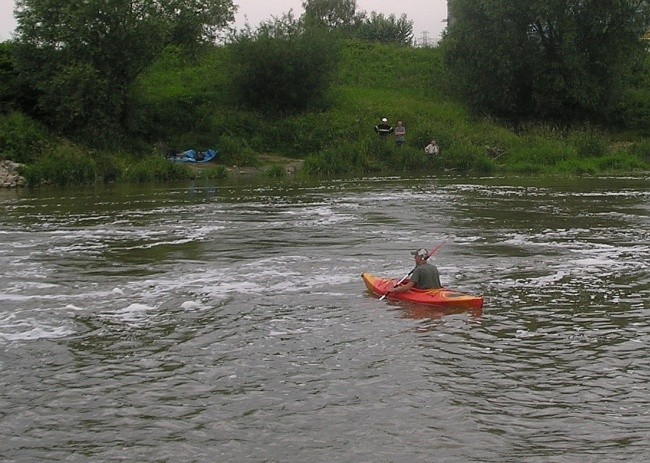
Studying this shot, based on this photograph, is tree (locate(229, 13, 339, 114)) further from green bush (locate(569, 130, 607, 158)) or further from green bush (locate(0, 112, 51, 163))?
green bush (locate(569, 130, 607, 158))

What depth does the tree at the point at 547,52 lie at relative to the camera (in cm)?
4722

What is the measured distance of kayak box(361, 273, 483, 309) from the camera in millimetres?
12469

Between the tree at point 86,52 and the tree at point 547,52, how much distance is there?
15802mm

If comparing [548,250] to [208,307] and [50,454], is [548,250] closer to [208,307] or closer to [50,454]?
[208,307]

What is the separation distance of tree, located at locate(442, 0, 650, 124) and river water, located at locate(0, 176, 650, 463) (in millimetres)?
27445

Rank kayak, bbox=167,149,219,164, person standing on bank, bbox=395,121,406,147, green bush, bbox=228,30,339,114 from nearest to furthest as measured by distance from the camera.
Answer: person standing on bank, bbox=395,121,406,147, kayak, bbox=167,149,219,164, green bush, bbox=228,30,339,114

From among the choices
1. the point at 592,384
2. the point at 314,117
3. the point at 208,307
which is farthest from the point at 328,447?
the point at 314,117

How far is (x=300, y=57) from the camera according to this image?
160ft

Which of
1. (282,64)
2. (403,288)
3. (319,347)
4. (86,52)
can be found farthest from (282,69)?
(319,347)

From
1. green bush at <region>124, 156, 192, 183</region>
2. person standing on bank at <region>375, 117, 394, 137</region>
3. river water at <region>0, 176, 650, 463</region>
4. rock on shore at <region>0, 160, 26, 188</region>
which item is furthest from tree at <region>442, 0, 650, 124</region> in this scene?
river water at <region>0, 176, 650, 463</region>

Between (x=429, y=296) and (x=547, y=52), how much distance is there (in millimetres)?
39186

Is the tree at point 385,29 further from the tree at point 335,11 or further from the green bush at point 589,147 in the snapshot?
the green bush at point 589,147

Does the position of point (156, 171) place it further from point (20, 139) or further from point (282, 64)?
point (282, 64)

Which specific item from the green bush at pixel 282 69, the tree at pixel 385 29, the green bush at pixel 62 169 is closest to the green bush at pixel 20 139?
the green bush at pixel 62 169
